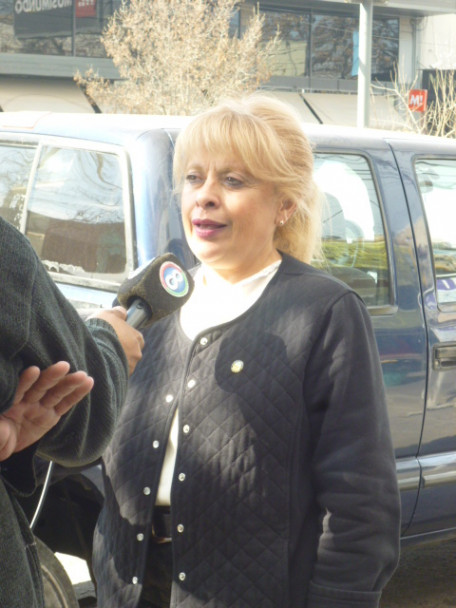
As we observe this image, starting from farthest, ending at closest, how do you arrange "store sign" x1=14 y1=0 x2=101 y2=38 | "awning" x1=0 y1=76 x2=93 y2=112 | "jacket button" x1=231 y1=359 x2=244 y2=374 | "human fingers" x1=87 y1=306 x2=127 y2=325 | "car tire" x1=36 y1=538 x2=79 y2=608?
"store sign" x1=14 y1=0 x2=101 y2=38
"awning" x1=0 y1=76 x2=93 y2=112
"car tire" x1=36 y1=538 x2=79 y2=608
"jacket button" x1=231 y1=359 x2=244 y2=374
"human fingers" x1=87 y1=306 x2=127 y2=325

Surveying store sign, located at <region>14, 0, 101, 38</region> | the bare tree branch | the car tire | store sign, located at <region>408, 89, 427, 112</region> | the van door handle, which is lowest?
the car tire

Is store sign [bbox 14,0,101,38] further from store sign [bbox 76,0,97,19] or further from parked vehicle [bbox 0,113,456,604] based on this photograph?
parked vehicle [bbox 0,113,456,604]

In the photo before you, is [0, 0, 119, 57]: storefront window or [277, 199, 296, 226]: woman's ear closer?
[277, 199, 296, 226]: woman's ear

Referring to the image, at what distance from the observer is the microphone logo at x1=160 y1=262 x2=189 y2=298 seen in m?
2.26

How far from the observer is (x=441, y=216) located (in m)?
4.21

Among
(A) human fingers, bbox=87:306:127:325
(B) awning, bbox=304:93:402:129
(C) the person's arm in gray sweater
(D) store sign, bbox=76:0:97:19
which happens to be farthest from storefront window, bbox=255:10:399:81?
(C) the person's arm in gray sweater

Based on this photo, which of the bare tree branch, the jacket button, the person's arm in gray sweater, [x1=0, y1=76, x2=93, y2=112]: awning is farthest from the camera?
[x1=0, y1=76, x2=93, y2=112]: awning

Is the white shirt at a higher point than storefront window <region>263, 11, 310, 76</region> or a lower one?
lower

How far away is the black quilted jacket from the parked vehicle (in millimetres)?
1072

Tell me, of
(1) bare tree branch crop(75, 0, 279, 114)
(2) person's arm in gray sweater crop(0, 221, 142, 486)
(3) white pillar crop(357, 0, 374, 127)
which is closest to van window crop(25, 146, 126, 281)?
(2) person's arm in gray sweater crop(0, 221, 142, 486)

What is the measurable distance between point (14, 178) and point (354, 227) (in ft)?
4.38

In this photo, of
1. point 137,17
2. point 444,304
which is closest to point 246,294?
point 444,304

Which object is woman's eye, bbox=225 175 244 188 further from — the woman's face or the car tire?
the car tire

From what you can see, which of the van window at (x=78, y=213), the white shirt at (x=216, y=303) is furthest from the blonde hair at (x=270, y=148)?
the van window at (x=78, y=213)
